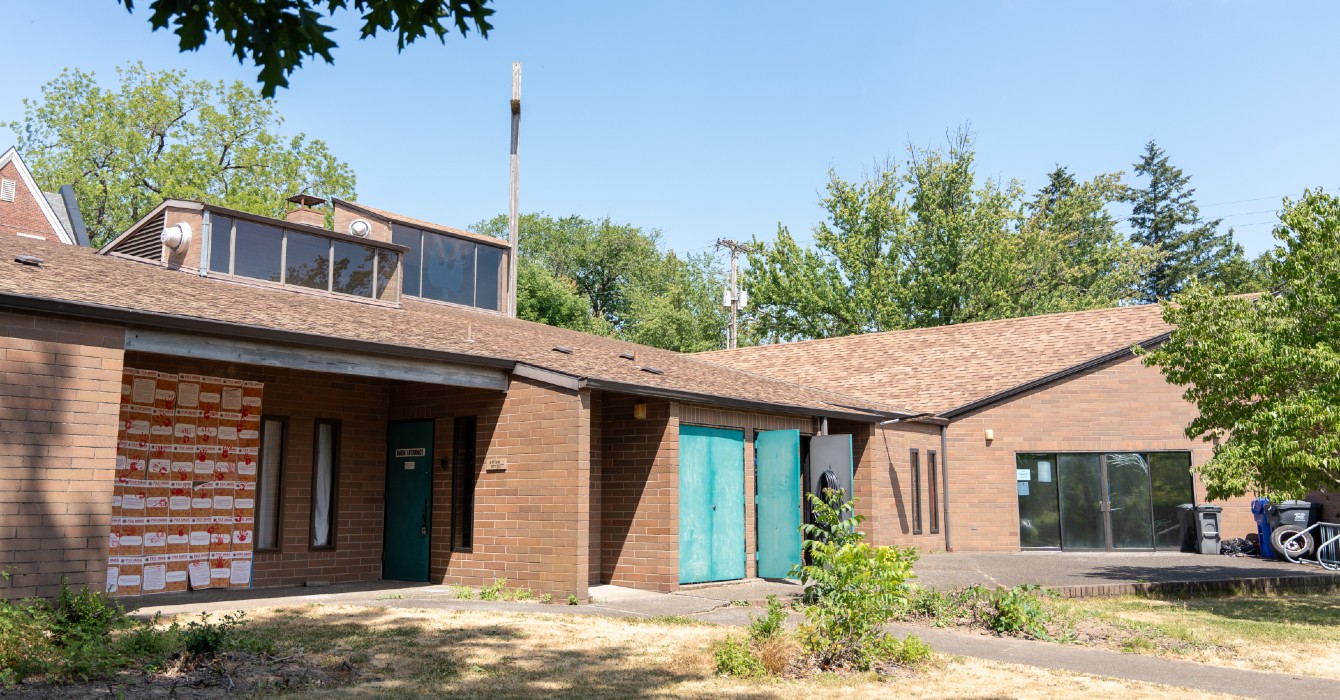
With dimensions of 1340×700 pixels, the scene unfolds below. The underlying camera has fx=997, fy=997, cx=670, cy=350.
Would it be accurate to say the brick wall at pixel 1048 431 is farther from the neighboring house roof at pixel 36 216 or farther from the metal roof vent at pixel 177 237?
the neighboring house roof at pixel 36 216

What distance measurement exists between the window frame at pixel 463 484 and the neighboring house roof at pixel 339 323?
121 centimetres

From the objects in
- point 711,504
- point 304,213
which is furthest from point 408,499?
point 304,213

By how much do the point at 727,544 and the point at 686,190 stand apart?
871 inches

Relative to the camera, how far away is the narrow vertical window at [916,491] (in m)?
21.7

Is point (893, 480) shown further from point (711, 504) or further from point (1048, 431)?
point (711, 504)

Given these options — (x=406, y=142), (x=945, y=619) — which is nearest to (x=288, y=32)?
(x=945, y=619)

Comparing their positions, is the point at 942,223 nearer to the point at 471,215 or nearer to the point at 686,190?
the point at 686,190

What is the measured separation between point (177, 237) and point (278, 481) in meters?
4.46

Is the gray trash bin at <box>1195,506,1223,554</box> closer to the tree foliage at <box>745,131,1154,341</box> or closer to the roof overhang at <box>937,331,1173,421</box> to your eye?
the roof overhang at <box>937,331,1173,421</box>

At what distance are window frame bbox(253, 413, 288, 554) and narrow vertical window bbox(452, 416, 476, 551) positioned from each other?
2.23 meters

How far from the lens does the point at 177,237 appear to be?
15.1 meters

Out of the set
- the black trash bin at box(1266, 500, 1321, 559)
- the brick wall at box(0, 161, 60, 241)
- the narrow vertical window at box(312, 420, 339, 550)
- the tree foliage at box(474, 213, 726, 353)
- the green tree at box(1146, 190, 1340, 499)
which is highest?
the tree foliage at box(474, 213, 726, 353)

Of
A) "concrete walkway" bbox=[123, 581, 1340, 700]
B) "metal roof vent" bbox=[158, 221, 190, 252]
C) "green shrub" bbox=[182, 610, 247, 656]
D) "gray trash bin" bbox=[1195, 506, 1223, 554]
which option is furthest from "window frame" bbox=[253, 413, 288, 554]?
"gray trash bin" bbox=[1195, 506, 1223, 554]

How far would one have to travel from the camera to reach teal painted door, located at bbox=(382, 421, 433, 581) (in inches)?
559
